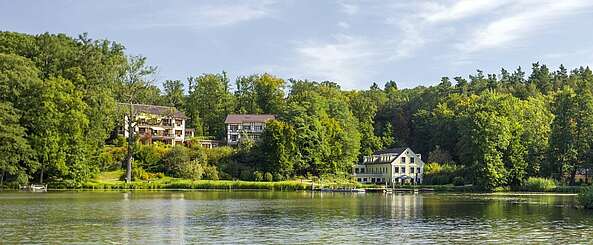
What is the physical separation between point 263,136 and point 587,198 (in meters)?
59.1

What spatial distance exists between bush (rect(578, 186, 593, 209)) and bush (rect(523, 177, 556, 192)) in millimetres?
34570

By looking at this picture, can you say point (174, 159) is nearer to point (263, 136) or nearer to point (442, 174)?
point (263, 136)

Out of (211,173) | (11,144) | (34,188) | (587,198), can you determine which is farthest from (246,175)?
(587,198)

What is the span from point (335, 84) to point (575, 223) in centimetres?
12167

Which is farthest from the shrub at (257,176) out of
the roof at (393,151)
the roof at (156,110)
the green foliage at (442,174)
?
the roof at (393,151)

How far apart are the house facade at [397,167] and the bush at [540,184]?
926 inches

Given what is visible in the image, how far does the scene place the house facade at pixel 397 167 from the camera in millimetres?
106938

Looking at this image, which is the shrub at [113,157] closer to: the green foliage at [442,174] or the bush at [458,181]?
the green foliage at [442,174]

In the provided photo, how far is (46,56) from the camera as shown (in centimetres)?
9031

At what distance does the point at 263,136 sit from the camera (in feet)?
325

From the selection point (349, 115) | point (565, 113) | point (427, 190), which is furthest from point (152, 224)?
point (349, 115)

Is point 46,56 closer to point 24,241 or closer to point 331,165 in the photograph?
point 331,165

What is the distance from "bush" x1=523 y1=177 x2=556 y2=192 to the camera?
79875 millimetres

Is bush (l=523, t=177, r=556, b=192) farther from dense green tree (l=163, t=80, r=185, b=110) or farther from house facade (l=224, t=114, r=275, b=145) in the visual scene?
dense green tree (l=163, t=80, r=185, b=110)
